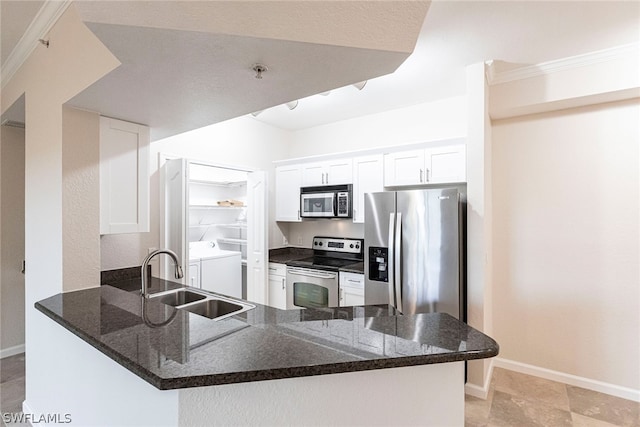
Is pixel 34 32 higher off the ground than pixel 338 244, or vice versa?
pixel 34 32

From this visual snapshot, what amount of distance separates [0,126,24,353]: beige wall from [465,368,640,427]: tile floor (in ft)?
14.4

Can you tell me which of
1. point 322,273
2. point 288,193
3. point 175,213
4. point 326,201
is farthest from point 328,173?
point 175,213

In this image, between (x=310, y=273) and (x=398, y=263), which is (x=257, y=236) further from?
(x=398, y=263)

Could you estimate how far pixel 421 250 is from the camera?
2.52 metres

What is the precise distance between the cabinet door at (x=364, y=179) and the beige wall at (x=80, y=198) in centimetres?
249

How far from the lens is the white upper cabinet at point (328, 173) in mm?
3645

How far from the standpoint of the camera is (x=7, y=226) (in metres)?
3.05

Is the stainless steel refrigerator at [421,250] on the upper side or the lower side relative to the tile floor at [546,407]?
upper

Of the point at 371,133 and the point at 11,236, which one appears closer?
the point at 11,236

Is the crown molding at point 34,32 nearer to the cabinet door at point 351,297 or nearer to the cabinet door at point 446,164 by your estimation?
the cabinet door at point 446,164

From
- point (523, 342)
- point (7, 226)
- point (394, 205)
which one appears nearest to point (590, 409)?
point (523, 342)

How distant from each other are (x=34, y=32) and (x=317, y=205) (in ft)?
9.26

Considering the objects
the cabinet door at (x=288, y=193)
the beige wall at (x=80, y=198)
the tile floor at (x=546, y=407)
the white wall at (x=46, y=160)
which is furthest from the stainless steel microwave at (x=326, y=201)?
the white wall at (x=46, y=160)

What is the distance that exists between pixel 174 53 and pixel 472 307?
8.62 feet
